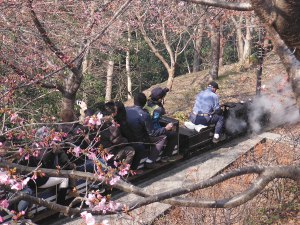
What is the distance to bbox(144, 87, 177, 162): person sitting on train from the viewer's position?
746 cm

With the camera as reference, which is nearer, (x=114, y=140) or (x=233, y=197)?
(x=233, y=197)

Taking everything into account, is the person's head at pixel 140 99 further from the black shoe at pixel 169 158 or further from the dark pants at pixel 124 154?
the black shoe at pixel 169 158

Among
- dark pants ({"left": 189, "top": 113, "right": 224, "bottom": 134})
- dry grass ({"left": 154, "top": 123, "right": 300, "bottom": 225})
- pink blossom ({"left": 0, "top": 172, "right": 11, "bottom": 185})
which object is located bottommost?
dry grass ({"left": 154, "top": 123, "right": 300, "bottom": 225})

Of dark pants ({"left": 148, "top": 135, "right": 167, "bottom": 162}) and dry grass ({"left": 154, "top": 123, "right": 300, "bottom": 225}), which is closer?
dry grass ({"left": 154, "top": 123, "right": 300, "bottom": 225})

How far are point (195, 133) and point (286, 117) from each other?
3.79m

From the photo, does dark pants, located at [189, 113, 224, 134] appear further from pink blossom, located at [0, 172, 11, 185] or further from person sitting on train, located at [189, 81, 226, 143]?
pink blossom, located at [0, 172, 11, 185]

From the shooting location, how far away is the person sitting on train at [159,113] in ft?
24.5

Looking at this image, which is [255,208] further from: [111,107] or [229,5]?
[229,5]

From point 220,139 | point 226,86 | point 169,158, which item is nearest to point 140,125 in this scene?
point 169,158

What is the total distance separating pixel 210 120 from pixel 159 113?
5.83 feet

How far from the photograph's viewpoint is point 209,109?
28.3 ft

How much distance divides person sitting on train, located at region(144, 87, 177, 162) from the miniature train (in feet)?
0.60

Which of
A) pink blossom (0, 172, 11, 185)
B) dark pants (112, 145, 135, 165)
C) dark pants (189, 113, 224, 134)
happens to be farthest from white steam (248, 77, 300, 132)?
pink blossom (0, 172, 11, 185)

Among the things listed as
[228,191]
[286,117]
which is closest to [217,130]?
[228,191]
